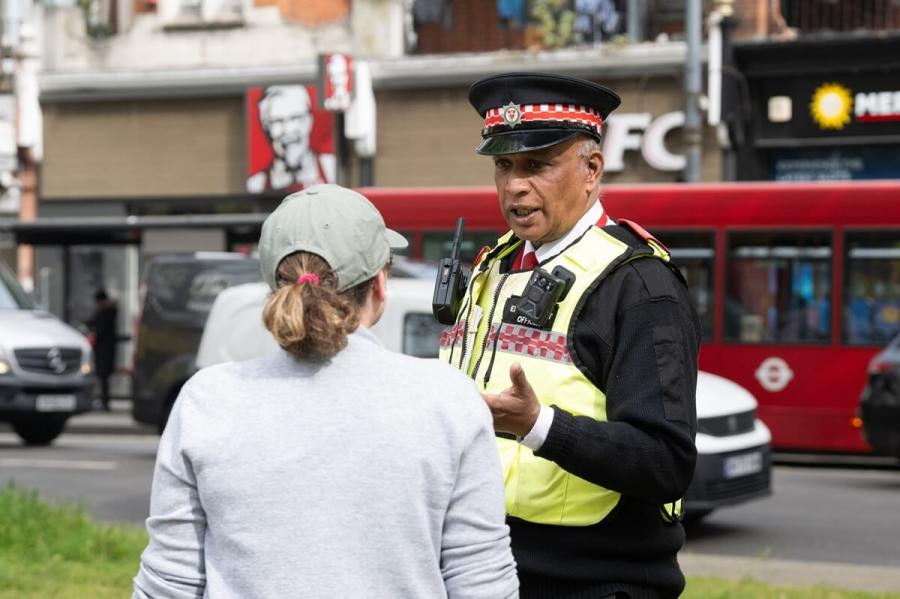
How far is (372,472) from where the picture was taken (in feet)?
7.95

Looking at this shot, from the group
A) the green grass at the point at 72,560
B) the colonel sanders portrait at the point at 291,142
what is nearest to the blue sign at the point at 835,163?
the colonel sanders portrait at the point at 291,142

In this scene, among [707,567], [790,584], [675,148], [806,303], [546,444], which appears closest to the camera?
[546,444]

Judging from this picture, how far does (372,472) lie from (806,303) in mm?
13710

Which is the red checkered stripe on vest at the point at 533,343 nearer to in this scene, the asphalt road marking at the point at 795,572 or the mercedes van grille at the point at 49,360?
the asphalt road marking at the point at 795,572

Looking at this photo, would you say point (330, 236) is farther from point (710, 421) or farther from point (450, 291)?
point (710, 421)

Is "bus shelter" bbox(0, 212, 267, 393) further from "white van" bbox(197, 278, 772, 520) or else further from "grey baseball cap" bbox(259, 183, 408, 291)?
"grey baseball cap" bbox(259, 183, 408, 291)

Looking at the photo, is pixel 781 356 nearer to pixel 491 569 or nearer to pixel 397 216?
pixel 397 216

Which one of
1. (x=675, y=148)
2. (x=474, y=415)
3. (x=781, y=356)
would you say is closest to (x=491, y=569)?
(x=474, y=415)

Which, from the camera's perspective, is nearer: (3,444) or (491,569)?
(491,569)

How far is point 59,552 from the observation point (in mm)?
8039

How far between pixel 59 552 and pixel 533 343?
553cm

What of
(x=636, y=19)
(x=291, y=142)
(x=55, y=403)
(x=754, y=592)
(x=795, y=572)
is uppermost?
(x=636, y=19)

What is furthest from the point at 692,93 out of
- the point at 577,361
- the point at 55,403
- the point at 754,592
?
the point at 577,361

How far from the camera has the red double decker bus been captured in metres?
15.2
